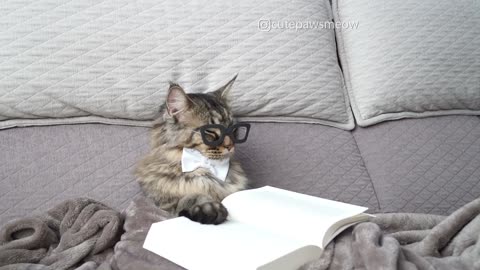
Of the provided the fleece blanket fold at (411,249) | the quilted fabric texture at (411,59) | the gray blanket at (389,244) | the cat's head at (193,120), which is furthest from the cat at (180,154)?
the quilted fabric texture at (411,59)

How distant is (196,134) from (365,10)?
1024mm

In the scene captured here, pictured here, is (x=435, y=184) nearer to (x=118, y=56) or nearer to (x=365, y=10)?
(x=365, y=10)

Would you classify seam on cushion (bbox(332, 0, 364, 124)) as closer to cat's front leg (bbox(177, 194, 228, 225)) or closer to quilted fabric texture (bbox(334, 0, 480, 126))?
quilted fabric texture (bbox(334, 0, 480, 126))

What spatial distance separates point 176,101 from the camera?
1174 millimetres

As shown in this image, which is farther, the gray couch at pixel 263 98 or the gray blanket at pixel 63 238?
the gray couch at pixel 263 98

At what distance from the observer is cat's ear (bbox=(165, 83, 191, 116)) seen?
1143 millimetres

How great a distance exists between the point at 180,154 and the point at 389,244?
0.67 m

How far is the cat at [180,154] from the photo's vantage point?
1.16m

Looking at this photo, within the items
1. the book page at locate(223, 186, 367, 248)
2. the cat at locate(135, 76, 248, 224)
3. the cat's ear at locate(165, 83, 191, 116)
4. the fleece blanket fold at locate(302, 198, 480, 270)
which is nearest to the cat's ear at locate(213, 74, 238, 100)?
the cat at locate(135, 76, 248, 224)

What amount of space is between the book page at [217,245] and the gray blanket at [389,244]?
4 cm

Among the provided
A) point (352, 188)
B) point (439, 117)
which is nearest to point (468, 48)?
point (439, 117)

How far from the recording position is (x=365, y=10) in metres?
1.74

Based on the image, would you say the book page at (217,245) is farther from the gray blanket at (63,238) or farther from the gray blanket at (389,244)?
the gray blanket at (63,238)

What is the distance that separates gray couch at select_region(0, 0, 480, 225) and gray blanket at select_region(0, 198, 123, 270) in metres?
0.25
